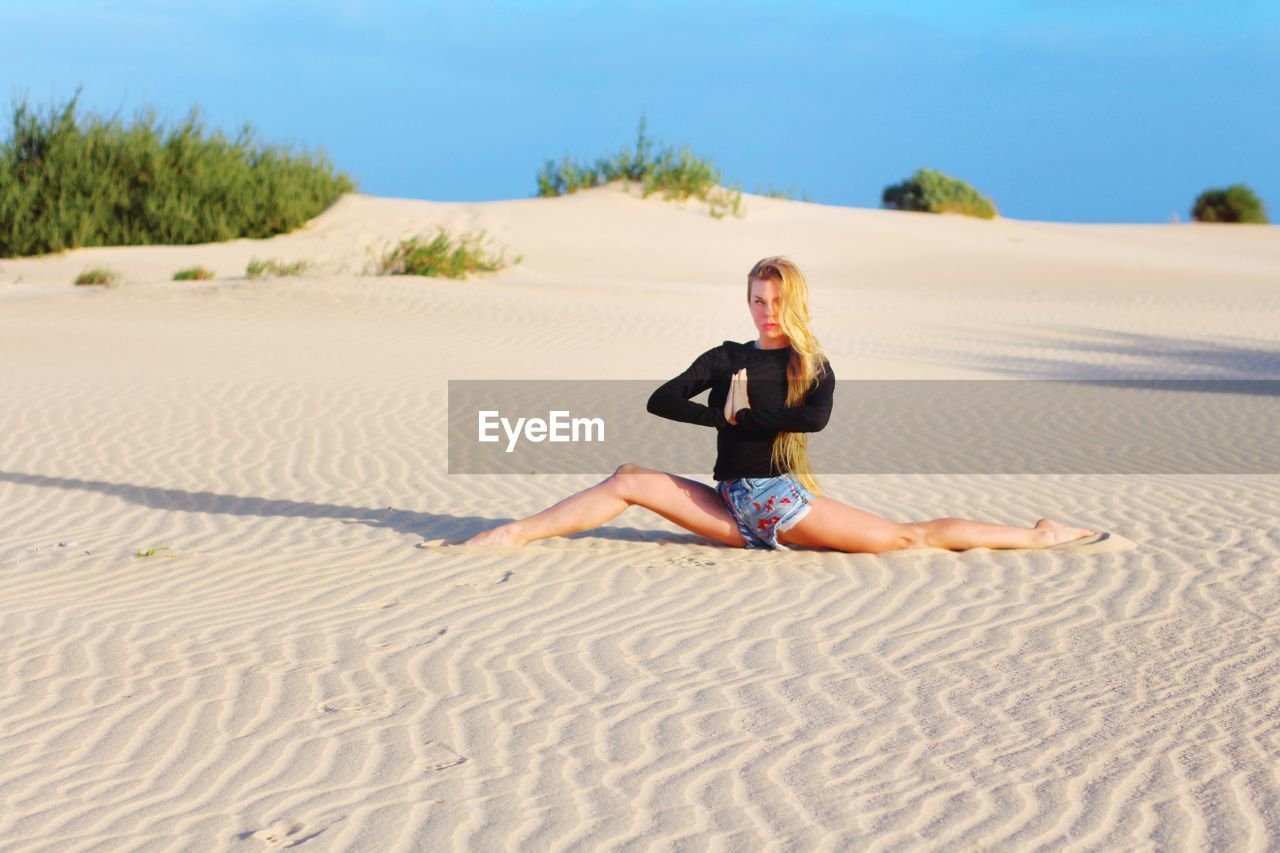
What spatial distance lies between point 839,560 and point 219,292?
15.5 metres

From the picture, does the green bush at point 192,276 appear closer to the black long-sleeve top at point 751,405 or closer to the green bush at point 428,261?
the green bush at point 428,261

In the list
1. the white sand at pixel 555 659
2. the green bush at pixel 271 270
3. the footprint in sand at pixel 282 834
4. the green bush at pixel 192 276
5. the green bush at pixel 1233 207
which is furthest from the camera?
the green bush at pixel 1233 207

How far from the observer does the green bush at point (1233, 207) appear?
50.9m

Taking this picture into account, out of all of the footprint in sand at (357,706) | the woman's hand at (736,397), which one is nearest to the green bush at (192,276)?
the woman's hand at (736,397)

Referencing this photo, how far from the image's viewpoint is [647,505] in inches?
271

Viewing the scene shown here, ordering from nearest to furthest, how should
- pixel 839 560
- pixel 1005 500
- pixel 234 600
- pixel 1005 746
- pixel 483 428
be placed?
pixel 1005 746 < pixel 234 600 < pixel 839 560 < pixel 1005 500 < pixel 483 428

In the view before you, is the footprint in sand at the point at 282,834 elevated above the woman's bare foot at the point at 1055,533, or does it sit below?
below

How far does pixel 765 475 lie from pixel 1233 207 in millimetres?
49171

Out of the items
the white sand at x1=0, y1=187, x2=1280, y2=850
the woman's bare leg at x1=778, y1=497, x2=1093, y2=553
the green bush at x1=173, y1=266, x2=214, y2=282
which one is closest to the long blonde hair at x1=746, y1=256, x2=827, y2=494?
the woman's bare leg at x1=778, y1=497, x2=1093, y2=553

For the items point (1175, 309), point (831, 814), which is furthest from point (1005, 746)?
point (1175, 309)

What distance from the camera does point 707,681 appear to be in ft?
16.9

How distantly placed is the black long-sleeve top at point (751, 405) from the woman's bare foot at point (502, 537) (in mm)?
1173

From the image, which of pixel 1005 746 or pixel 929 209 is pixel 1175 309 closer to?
pixel 1005 746

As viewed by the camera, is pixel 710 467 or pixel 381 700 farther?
pixel 710 467
